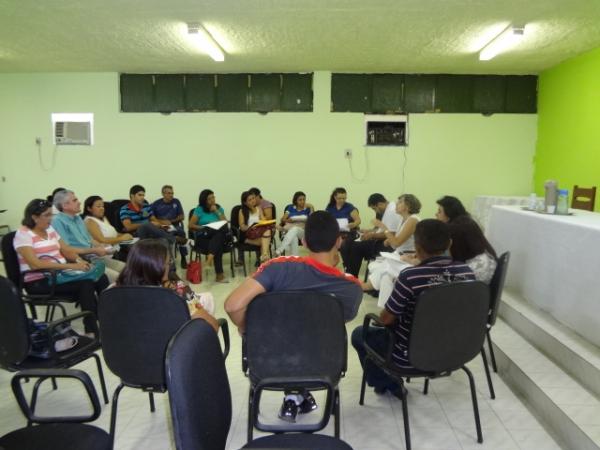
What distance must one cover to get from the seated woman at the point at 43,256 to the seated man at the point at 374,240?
2451mm

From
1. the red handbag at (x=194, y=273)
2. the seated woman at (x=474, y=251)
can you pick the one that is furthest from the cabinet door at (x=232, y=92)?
the seated woman at (x=474, y=251)

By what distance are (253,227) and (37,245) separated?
255cm

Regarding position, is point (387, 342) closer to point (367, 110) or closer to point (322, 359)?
point (322, 359)

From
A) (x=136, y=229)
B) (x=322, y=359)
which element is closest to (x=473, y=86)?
(x=136, y=229)

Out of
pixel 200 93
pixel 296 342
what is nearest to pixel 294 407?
pixel 296 342

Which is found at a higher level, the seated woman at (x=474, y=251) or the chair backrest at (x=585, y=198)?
the chair backrest at (x=585, y=198)

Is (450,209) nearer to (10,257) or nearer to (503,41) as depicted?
(503,41)

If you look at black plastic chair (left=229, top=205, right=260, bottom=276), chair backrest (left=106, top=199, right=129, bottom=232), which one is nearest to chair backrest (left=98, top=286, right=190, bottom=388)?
black plastic chair (left=229, top=205, right=260, bottom=276)

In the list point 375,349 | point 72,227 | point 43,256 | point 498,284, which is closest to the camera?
point 375,349

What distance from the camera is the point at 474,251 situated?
8.64ft

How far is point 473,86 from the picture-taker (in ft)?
21.0

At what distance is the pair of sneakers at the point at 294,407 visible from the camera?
2234 mm

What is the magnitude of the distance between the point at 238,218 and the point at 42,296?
2.70 metres

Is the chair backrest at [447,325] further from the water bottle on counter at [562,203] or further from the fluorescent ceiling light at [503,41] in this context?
the fluorescent ceiling light at [503,41]
